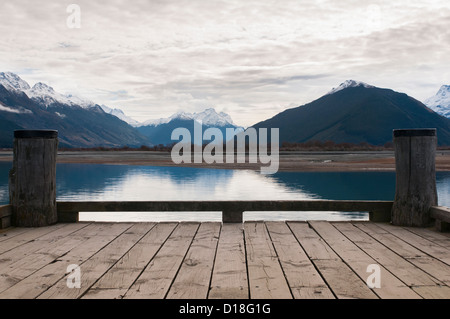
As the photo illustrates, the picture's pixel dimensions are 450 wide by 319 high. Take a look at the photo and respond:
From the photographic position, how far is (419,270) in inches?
143

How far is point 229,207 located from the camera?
5.91m

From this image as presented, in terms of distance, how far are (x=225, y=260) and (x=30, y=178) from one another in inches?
119

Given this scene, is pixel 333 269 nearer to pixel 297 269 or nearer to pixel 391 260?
pixel 297 269

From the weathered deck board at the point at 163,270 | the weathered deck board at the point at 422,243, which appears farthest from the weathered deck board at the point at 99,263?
the weathered deck board at the point at 422,243

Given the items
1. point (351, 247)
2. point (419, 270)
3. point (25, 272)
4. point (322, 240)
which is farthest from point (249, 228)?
point (25, 272)

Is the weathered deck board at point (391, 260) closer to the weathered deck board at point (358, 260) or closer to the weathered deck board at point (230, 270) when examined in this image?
the weathered deck board at point (358, 260)

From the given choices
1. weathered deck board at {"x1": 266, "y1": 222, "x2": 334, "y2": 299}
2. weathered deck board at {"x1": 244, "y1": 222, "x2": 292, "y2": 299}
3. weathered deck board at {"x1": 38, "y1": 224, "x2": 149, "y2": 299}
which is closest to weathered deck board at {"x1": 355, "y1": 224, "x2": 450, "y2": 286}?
weathered deck board at {"x1": 266, "y1": 222, "x2": 334, "y2": 299}

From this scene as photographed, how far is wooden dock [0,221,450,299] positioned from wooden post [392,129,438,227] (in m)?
0.23

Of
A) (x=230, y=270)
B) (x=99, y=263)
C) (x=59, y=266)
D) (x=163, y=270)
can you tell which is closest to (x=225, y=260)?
(x=230, y=270)

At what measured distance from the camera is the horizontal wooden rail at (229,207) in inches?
228

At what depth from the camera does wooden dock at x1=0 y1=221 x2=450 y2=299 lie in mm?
3127
